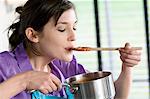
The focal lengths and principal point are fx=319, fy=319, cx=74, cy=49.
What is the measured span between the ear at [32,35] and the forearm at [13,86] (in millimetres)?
205

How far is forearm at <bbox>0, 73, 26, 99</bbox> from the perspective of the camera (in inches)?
34.0

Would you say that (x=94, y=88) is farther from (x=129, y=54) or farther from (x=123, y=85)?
(x=123, y=85)

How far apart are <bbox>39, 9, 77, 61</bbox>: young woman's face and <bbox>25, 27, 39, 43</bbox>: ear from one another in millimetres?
15

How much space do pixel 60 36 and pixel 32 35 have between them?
0.11 metres

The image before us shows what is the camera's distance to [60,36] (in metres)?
1.01

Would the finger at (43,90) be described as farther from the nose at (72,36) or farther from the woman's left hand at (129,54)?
the woman's left hand at (129,54)

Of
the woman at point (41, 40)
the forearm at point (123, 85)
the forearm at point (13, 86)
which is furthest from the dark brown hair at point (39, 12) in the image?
the forearm at point (123, 85)

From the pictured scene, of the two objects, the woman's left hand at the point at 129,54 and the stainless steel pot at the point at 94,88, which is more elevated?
the woman's left hand at the point at 129,54

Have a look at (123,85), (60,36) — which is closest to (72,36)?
(60,36)

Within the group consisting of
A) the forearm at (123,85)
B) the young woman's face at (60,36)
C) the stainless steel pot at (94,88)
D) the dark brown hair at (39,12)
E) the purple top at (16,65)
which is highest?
the dark brown hair at (39,12)

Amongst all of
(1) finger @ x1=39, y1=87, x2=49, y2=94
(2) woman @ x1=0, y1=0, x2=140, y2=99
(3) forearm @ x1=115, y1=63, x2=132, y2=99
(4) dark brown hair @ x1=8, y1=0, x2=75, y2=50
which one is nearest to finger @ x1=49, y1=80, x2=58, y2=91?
(1) finger @ x1=39, y1=87, x2=49, y2=94

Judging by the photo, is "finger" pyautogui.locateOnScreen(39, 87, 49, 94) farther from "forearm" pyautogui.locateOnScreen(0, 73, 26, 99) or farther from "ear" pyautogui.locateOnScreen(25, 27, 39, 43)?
"ear" pyautogui.locateOnScreen(25, 27, 39, 43)

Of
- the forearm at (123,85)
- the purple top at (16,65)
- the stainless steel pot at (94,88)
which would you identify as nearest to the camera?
the stainless steel pot at (94,88)

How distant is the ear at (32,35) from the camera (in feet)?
3.45
